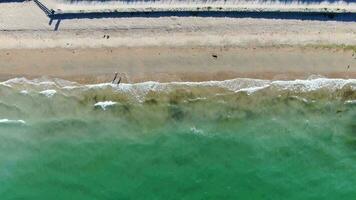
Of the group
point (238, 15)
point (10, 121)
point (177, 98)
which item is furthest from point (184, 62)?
point (10, 121)

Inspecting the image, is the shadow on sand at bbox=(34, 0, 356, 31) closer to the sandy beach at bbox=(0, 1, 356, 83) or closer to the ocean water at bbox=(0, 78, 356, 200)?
the sandy beach at bbox=(0, 1, 356, 83)

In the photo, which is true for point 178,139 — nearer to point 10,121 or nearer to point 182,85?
point 182,85

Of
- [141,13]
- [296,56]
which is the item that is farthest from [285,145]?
[141,13]

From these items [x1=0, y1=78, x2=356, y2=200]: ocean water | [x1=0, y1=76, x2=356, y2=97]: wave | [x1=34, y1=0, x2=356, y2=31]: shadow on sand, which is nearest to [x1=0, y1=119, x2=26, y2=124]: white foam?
[x1=0, y1=78, x2=356, y2=200]: ocean water

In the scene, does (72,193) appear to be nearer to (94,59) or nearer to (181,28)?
(94,59)

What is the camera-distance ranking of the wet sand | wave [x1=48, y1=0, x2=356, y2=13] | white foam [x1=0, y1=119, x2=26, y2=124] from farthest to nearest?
white foam [x1=0, y1=119, x2=26, y2=124]
the wet sand
wave [x1=48, y1=0, x2=356, y2=13]
